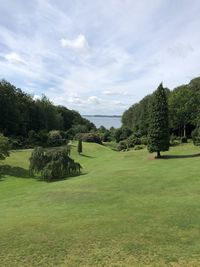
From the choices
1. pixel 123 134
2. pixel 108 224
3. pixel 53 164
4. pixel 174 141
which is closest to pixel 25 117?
pixel 123 134

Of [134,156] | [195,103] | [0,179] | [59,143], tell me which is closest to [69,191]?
[0,179]

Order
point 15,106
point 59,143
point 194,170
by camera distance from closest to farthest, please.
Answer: point 194,170 → point 59,143 → point 15,106

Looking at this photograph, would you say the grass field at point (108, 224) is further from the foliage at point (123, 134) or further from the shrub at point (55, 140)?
the foliage at point (123, 134)

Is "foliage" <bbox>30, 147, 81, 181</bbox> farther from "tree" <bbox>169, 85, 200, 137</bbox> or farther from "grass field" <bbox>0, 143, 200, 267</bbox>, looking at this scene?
"tree" <bbox>169, 85, 200, 137</bbox>

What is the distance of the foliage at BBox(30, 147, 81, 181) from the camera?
37094 mm

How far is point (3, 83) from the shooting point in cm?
8306

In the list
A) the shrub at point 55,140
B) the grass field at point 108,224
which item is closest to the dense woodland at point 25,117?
the shrub at point 55,140

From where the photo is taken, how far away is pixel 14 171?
41.7 m

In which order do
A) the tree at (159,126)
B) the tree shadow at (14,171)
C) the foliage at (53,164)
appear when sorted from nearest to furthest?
the foliage at (53,164), the tree at (159,126), the tree shadow at (14,171)

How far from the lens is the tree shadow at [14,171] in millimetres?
40094

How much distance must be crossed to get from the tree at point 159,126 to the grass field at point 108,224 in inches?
528

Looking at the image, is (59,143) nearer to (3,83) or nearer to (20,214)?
(3,83)

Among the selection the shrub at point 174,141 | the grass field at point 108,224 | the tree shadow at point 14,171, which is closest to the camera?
the grass field at point 108,224

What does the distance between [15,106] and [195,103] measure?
38366 millimetres
